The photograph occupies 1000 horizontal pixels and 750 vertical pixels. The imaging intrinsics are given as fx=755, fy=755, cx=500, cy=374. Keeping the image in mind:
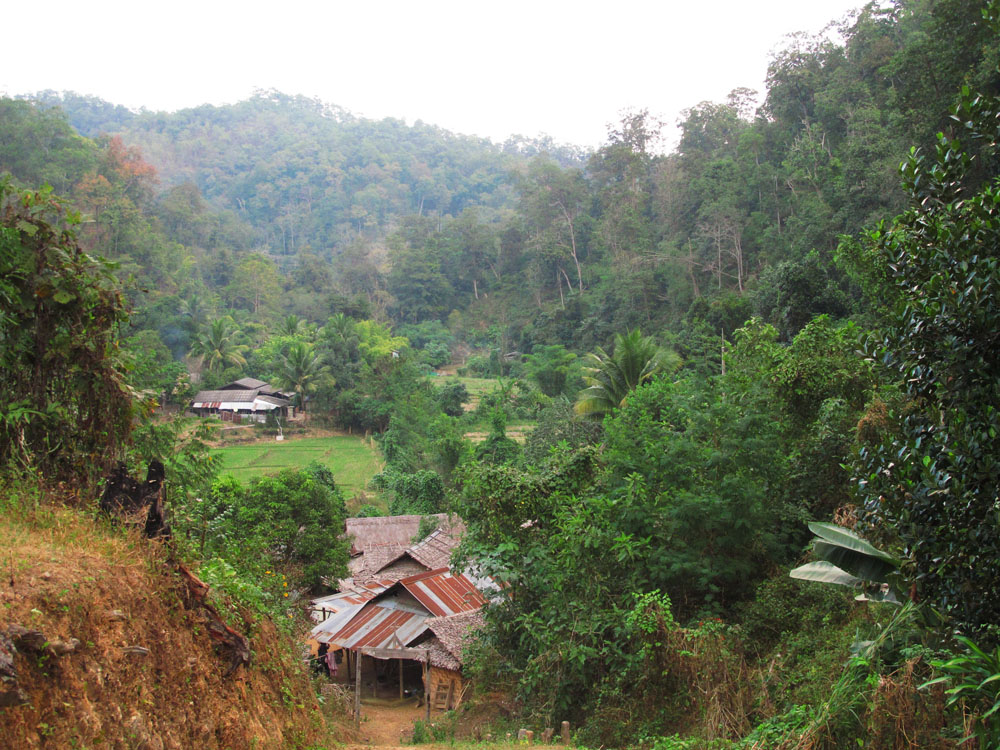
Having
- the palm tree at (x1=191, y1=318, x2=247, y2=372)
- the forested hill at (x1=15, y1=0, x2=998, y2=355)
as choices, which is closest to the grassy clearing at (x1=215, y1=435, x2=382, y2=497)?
the palm tree at (x1=191, y1=318, x2=247, y2=372)

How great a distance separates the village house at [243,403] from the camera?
1569 inches

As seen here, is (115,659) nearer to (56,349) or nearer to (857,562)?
(56,349)

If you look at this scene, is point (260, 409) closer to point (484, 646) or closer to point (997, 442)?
point (484, 646)

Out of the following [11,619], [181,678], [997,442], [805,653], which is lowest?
[805,653]

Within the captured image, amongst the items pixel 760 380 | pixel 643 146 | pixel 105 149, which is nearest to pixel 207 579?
pixel 760 380

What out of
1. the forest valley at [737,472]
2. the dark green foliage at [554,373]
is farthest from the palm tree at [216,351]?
the dark green foliage at [554,373]

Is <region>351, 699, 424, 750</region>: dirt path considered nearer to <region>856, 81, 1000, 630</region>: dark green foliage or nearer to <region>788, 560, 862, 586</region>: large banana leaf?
<region>788, 560, 862, 586</region>: large banana leaf

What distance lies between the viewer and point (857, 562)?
580 cm

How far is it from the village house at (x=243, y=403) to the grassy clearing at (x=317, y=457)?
338cm

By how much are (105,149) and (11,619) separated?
61.5 m

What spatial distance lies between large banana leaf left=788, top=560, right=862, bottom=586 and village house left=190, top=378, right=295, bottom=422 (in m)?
36.1

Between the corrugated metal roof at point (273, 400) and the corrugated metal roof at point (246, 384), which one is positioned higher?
the corrugated metal roof at point (246, 384)

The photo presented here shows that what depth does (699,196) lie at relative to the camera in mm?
37188

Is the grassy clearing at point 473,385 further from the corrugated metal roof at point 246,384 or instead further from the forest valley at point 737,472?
the corrugated metal roof at point 246,384
